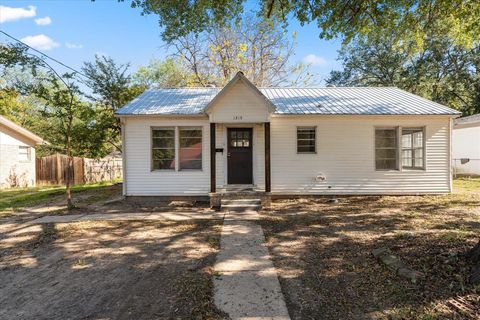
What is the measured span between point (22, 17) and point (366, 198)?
13.8 meters

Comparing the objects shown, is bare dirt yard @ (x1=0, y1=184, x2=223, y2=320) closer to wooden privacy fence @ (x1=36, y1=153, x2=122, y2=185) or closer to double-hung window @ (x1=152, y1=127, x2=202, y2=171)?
double-hung window @ (x1=152, y1=127, x2=202, y2=171)

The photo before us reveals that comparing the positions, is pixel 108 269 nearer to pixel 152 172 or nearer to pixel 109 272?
pixel 109 272

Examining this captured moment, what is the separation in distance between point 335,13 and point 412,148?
6.30 m

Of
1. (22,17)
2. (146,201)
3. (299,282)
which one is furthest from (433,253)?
(22,17)

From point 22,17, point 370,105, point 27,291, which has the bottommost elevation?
point 27,291

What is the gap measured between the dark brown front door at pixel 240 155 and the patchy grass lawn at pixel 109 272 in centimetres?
362

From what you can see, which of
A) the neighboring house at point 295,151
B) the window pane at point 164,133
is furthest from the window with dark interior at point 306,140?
the window pane at point 164,133

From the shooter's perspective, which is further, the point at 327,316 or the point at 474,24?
the point at 474,24

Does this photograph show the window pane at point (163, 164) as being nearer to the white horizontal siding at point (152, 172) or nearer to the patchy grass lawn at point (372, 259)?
the white horizontal siding at point (152, 172)

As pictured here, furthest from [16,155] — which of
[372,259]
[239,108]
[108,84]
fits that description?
[372,259]

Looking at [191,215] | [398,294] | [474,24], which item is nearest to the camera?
[398,294]

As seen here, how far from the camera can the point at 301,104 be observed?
11.4m

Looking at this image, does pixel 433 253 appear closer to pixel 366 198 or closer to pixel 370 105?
pixel 366 198

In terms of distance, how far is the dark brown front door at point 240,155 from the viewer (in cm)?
1070
